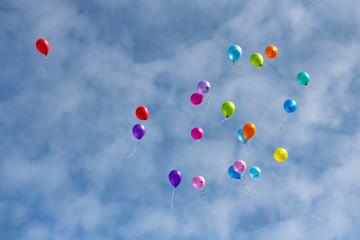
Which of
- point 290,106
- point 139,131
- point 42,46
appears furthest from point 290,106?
point 42,46

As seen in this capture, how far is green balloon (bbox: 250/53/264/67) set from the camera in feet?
59.4

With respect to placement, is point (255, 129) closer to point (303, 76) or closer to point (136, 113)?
point (303, 76)

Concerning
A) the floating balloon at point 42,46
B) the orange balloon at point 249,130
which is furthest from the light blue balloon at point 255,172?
the floating balloon at point 42,46

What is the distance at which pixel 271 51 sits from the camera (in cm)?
1828

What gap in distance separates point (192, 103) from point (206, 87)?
3.14 feet

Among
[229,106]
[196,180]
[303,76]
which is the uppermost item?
[303,76]

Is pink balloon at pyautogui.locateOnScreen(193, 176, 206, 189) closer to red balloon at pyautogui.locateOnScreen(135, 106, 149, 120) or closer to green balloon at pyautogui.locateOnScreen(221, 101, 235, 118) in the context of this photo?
green balloon at pyautogui.locateOnScreen(221, 101, 235, 118)

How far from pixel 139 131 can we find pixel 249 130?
187 inches

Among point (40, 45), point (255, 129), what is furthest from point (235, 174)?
point (40, 45)

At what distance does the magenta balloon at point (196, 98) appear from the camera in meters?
18.0

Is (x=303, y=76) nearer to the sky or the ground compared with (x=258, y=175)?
nearer to the sky

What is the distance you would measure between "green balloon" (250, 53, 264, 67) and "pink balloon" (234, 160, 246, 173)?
4.42 m

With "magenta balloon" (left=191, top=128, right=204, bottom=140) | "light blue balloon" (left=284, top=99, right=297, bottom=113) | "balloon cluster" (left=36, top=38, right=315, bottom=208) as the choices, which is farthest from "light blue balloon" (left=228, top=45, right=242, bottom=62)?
"magenta balloon" (left=191, top=128, right=204, bottom=140)

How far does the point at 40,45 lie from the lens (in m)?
17.8
